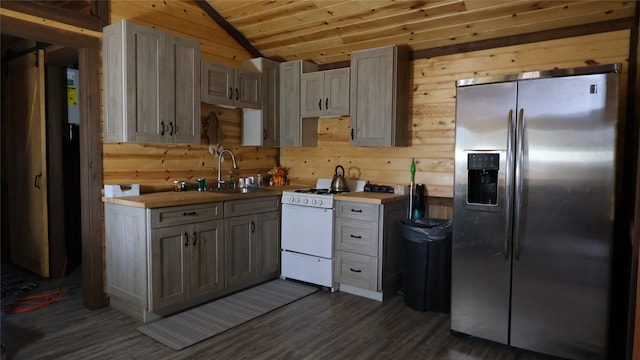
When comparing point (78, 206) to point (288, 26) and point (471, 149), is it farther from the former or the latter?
point (471, 149)

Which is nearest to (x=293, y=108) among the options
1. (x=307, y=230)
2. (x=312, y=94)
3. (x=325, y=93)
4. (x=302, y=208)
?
(x=312, y=94)

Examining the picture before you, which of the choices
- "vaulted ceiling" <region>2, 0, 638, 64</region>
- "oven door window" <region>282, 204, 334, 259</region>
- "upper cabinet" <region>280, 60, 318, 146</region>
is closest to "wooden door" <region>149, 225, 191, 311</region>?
"oven door window" <region>282, 204, 334, 259</region>

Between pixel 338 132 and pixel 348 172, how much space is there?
1.53 feet

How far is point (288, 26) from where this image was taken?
163 inches

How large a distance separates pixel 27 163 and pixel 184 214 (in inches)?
92.5

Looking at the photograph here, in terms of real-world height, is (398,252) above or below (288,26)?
below

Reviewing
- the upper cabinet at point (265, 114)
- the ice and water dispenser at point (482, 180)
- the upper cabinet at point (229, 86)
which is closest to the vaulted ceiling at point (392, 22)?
the upper cabinet at point (265, 114)

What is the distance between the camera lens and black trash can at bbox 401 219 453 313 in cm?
345

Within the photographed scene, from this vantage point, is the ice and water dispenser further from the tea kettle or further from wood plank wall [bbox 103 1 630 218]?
the tea kettle

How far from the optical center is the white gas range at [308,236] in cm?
395

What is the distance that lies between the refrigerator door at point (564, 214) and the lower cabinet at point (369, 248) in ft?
3.95

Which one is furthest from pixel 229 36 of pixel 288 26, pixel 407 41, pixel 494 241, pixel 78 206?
pixel 494 241

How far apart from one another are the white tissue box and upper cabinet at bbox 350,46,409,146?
2057 millimetres

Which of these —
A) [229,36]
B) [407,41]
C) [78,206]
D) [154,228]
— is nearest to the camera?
[154,228]
